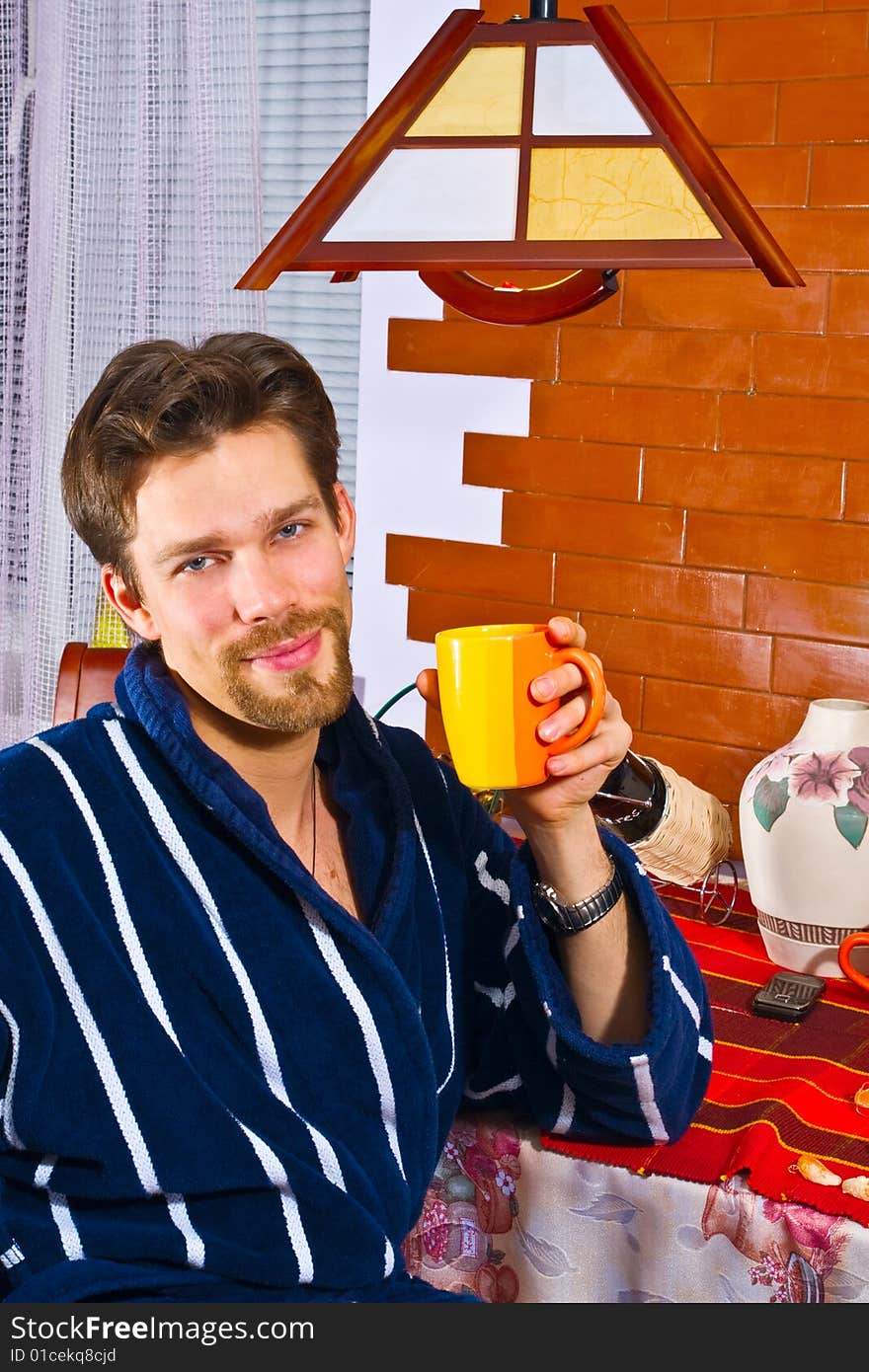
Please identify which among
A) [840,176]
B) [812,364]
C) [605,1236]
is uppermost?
[840,176]

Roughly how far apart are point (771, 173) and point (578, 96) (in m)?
1.07

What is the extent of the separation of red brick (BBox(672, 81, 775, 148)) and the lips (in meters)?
1.12

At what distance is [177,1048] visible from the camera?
3.84 ft

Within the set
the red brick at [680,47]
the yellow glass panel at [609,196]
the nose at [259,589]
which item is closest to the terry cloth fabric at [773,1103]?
the nose at [259,589]

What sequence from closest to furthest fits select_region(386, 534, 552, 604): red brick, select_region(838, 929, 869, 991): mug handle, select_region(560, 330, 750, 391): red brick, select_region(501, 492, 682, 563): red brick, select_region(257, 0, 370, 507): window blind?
select_region(838, 929, 869, 991): mug handle → select_region(560, 330, 750, 391): red brick → select_region(501, 492, 682, 563): red brick → select_region(386, 534, 552, 604): red brick → select_region(257, 0, 370, 507): window blind

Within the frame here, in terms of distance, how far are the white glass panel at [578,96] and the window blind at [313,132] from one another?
1.58 metres

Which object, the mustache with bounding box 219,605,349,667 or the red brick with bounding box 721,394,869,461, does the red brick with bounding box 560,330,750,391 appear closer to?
the red brick with bounding box 721,394,869,461

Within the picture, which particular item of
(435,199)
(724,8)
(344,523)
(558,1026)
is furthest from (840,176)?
(558,1026)

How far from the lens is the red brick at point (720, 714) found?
215 cm

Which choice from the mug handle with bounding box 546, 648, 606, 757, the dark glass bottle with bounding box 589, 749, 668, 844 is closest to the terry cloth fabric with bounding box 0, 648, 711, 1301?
the mug handle with bounding box 546, 648, 606, 757

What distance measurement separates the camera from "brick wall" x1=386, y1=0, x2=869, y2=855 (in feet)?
6.57

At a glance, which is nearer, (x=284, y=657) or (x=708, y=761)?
(x=284, y=657)

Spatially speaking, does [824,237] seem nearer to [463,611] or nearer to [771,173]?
[771,173]

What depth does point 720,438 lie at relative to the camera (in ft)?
6.95
